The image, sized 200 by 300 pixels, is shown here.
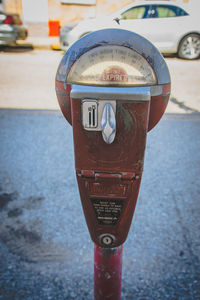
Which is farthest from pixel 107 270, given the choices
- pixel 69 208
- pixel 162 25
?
pixel 162 25

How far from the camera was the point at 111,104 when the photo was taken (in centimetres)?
102

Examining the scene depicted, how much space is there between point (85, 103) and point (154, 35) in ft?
23.9

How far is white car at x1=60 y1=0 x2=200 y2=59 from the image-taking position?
24.7 feet

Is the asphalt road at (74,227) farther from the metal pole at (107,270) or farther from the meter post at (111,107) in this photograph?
the meter post at (111,107)

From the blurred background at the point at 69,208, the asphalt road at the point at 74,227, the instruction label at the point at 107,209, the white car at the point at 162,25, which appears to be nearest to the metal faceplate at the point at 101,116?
the instruction label at the point at 107,209

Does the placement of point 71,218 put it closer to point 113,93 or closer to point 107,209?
point 107,209

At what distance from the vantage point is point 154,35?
7625 millimetres

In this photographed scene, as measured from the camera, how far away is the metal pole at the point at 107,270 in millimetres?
1347

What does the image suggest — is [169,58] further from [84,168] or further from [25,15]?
[84,168]

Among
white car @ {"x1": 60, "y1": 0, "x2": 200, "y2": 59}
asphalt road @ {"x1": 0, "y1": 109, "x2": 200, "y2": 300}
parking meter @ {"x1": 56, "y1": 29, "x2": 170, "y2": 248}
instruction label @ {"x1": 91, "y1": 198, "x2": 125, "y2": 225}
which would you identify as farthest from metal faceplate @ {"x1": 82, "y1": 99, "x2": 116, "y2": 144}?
white car @ {"x1": 60, "y1": 0, "x2": 200, "y2": 59}

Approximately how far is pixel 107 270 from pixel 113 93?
81cm

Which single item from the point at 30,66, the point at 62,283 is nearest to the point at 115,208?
the point at 62,283

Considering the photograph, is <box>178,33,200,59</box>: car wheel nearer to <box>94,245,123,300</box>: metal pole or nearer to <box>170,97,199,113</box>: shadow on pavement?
<box>170,97,199,113</box>: shadow on pavement

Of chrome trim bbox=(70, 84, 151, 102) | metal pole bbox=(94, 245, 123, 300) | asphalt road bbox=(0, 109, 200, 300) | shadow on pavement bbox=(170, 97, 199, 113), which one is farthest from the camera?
shadow on pavement bbox=(170, 97, 199, 113)
